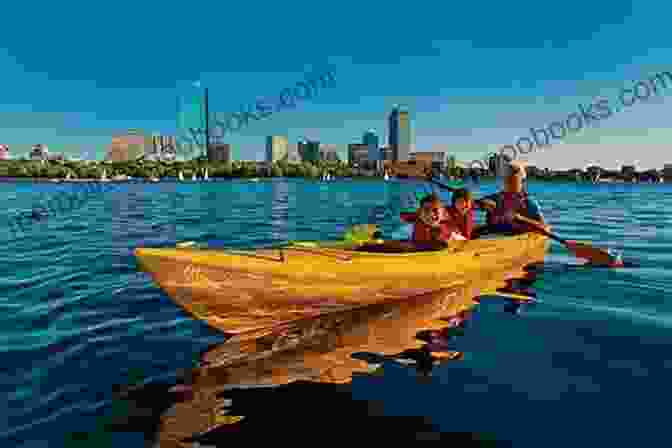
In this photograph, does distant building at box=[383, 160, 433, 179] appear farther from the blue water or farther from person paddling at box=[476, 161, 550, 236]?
the blue water

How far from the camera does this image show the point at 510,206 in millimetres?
11750

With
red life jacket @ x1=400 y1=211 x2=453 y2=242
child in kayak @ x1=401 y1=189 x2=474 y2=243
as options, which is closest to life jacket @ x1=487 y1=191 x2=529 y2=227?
child in kayak @ x1=401 y1=189 x2=474 y2=243

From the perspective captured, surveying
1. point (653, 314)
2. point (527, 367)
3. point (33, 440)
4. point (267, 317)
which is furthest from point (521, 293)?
point (33, 440)

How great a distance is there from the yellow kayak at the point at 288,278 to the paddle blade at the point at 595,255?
17.4 feet

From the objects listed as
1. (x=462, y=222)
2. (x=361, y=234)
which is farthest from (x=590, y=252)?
(x=361, y=234)

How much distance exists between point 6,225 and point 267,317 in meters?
19.8

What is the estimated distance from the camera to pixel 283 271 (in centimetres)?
585

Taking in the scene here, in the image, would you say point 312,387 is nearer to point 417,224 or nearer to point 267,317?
point 267,317

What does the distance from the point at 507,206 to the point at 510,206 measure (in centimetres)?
8

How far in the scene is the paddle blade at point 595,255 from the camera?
1110 centimetres

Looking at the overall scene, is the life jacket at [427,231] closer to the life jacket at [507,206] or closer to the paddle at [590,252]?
the paddle at [590,252]

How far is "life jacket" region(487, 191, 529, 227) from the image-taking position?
11.6 meters

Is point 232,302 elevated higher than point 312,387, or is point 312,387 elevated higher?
point 232,302

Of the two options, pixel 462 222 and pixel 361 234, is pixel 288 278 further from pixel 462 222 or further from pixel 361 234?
pixel 462 222
